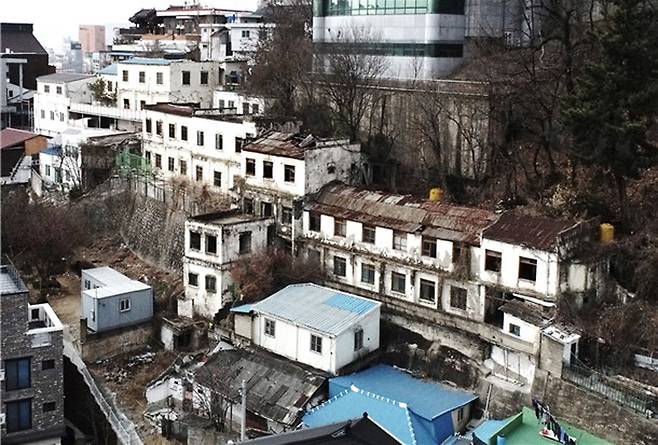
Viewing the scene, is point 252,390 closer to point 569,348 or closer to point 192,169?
point 569,348

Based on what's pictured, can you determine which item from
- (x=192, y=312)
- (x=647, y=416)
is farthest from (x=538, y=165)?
(x=192, y=312)

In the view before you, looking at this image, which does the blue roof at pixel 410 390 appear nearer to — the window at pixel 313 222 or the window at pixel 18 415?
the window at pixel 313 222

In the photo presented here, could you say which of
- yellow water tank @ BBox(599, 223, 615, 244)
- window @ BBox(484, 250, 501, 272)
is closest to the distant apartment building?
window @ BBox(484, 250, 501, 272)

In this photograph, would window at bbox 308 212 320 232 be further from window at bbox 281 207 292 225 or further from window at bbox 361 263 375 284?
window at bbox 361 263 375 284

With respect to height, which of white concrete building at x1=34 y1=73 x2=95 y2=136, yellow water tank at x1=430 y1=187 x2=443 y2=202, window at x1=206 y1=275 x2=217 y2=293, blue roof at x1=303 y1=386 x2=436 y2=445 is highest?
white concrete building at x1=34 y1=73 x2=95 y2=136

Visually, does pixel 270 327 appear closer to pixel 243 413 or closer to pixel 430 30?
pixel 243 413

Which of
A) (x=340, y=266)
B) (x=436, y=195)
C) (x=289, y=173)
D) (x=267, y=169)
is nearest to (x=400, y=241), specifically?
(x=340, y=266)
